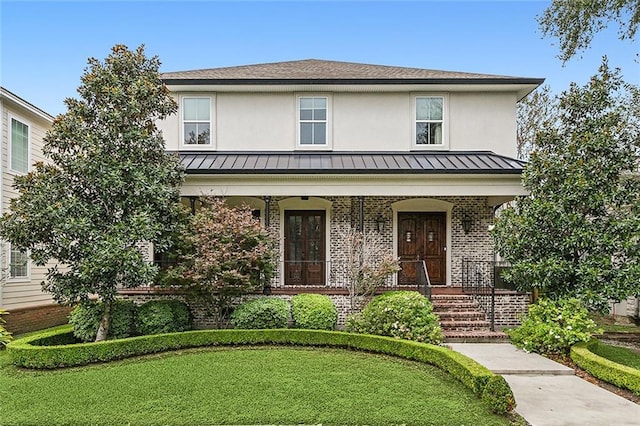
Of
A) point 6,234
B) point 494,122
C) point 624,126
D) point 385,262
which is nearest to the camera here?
point 6,234

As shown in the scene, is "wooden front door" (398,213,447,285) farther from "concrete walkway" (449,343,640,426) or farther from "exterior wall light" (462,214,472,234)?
"concrete walkway" (449,343,640,426)

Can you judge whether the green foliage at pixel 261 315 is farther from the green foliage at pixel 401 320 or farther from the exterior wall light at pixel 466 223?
the exterior wall light at pixel 466 223

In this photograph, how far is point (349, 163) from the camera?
42.9 ft

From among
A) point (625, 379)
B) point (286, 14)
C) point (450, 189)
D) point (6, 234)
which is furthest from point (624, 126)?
point (6, 234)

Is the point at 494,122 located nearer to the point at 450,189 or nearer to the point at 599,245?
the point at 450,189

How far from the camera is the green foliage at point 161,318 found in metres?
10.1

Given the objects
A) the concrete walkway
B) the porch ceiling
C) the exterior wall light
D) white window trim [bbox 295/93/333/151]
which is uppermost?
white window trim [bbox 295/93/333/151]

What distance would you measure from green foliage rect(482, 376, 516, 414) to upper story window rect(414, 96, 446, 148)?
973 centimetres

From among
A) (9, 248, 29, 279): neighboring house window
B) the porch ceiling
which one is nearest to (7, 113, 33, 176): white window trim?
(9, 248, 29, 279): neighboring house window

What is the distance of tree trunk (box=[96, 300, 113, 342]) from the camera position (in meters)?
9.86

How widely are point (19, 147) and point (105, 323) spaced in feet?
22.1

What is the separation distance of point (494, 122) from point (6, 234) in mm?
13830

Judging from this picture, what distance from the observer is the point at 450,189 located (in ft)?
40.7

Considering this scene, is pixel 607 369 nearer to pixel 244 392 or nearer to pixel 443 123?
pixel 244 392
